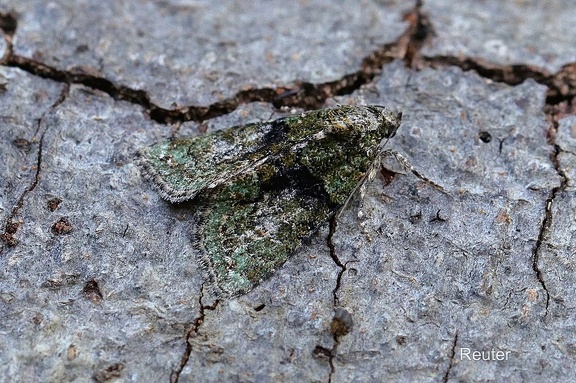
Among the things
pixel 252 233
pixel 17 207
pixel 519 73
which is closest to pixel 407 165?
pixel 252 233

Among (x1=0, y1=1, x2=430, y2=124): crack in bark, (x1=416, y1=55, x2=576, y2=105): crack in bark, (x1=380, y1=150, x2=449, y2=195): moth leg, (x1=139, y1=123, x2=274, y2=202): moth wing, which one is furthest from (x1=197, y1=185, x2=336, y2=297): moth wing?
(x1=416, y1=55, x2=576, y2=105): crack in bark

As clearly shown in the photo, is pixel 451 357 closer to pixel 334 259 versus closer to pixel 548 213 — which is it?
pixel 334 259

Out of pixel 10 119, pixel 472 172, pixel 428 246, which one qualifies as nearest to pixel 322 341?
pixel 428 246

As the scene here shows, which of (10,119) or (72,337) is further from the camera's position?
(10,119)

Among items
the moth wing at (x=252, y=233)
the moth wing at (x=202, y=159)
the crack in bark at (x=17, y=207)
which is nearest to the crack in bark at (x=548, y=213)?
the moth wing at (x=252, y=233)

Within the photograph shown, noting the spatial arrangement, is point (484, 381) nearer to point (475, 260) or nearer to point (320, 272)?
point (475, 260)

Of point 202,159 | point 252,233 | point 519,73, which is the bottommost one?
point 252,233
